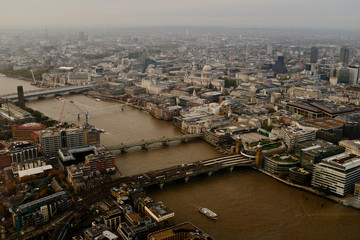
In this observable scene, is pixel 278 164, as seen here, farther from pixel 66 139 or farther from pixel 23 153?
pixel 23 153

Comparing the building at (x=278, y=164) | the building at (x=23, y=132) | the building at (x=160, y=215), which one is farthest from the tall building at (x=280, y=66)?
the building at (x=160, y=215)

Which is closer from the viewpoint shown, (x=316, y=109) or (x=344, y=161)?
(x=344, y=161)

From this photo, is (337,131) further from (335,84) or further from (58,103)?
(58,103)

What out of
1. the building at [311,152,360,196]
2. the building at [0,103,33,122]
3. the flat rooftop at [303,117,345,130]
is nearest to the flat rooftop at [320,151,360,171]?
the building at [311,152,360,196]

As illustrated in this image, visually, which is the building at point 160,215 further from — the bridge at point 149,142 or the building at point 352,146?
the building at point 352,146

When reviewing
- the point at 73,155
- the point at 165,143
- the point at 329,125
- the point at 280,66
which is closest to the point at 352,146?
the point at 329,125

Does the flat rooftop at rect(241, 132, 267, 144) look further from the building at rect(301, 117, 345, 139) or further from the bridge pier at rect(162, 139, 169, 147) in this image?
the bridge pier at rect(162, 139, 169, 147)
